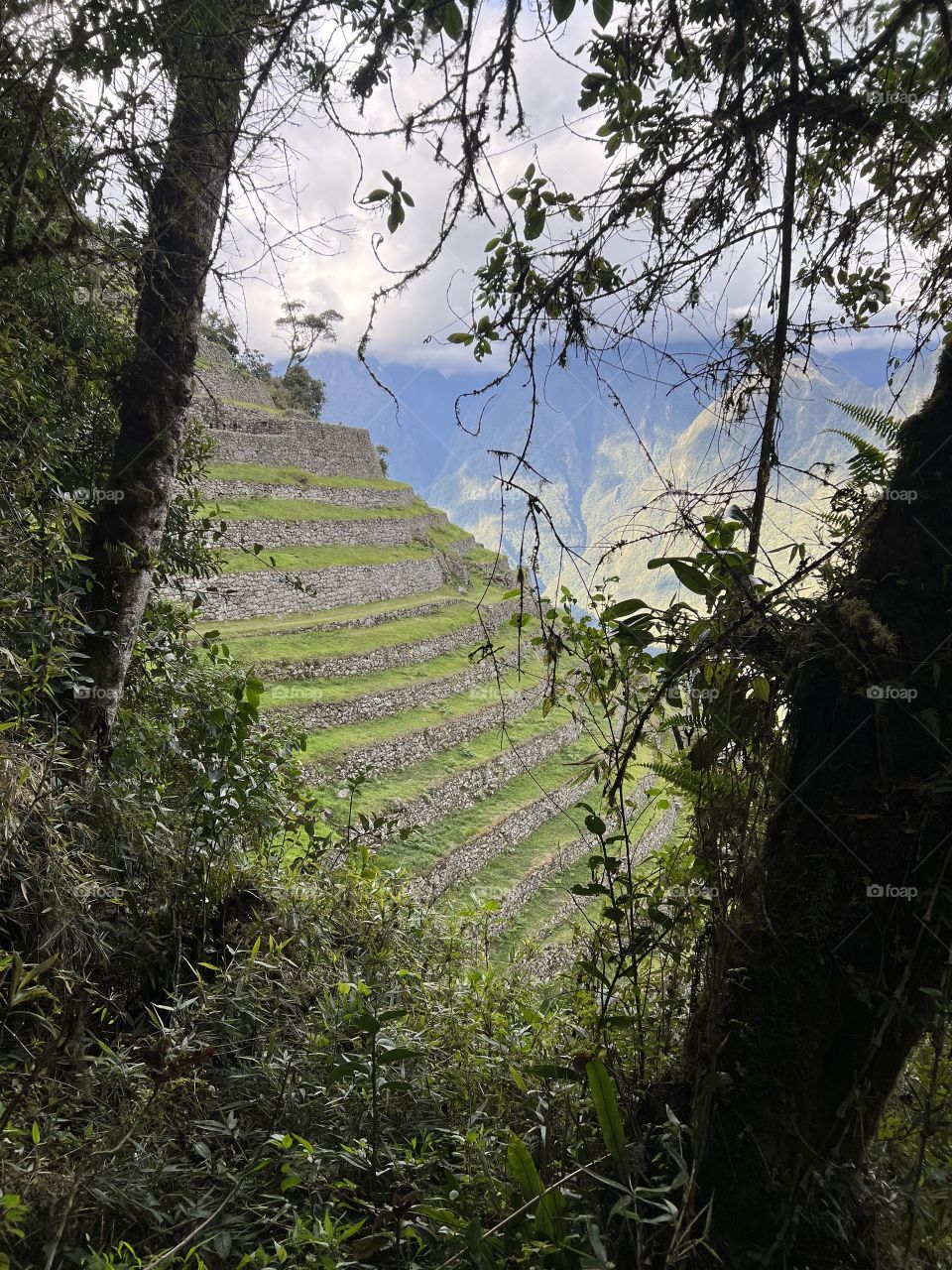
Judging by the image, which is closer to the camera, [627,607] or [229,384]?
[627,607]

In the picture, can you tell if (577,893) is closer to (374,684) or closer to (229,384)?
(374,684)

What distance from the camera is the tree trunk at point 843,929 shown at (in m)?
1.22

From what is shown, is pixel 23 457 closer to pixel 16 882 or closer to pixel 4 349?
pixel 4 349

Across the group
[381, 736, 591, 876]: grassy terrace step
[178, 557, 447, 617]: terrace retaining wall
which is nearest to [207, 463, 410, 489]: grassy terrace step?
[178, 557, 447, 617]: terrace retaining wall

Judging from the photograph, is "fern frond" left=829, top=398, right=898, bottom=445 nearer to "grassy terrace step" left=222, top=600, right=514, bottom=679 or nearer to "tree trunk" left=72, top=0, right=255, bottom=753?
"tree trunk" left=72, top=0, right=255, bottom=753

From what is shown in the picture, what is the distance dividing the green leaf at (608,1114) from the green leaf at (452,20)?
74.4 inches

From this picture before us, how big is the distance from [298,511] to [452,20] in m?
21.6

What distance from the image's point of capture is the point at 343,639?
1738 centimetres

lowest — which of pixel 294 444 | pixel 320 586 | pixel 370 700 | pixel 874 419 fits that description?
pixel 370 700

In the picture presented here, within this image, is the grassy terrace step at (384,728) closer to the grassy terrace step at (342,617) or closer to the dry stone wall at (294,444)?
the grassy terrace step at (342,617)

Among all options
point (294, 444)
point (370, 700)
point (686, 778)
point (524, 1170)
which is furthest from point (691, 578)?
point (294, 444)

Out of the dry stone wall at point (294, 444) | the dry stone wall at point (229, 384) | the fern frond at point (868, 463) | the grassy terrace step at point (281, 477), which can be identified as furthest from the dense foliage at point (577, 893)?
the dry stone wall at point (229, 384)

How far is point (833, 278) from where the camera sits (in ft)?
7.75

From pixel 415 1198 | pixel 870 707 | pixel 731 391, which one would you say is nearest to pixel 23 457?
pixel 731 391
